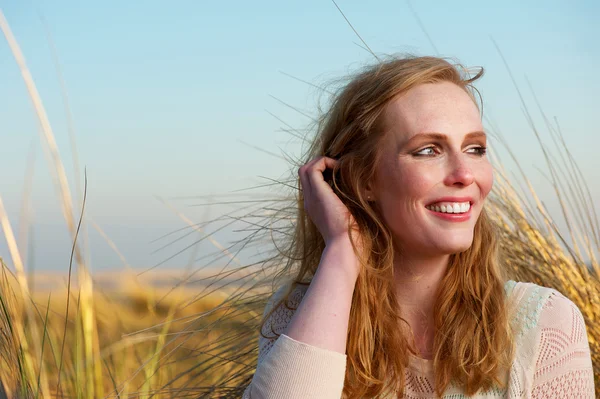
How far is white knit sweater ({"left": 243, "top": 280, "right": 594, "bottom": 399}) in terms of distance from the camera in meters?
1.89

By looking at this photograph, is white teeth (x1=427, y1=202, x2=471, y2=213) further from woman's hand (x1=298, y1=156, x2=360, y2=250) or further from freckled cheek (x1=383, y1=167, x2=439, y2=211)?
woman's hand (x1=298, y1=156, x2=360, y2=250)

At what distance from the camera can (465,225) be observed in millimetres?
2021

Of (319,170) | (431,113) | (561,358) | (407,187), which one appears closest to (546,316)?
(561,358)

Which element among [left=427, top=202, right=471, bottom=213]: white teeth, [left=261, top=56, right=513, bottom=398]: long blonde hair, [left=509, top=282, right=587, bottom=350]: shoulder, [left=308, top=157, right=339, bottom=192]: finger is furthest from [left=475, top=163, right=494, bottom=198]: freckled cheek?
[left=308, top=157, right=339, bottom=192]: finger

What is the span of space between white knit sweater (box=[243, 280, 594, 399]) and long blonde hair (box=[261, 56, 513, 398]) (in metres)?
0.04

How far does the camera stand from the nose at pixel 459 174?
1.99 meters

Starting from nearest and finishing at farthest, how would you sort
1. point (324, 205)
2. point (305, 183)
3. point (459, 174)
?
point (459, 174) → point (324, 205) → point (305, 183)

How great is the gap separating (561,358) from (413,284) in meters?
0.49

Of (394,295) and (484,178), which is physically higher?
(484,178)

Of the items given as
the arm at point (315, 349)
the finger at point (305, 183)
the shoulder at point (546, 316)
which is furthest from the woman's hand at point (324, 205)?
the shoulder at point (546, 316)

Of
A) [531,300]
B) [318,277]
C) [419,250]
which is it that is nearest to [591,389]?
[531,300]

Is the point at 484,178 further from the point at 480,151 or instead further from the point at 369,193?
the point at 369,193

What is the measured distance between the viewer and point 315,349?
1904 mm

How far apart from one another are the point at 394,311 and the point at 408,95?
0.69 m
